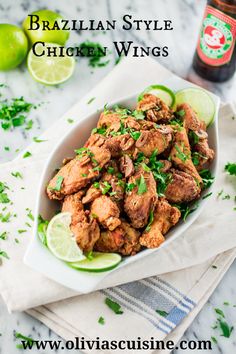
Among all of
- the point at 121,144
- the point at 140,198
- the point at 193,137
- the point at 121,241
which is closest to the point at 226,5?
the point at 193,137

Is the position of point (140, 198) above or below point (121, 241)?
above

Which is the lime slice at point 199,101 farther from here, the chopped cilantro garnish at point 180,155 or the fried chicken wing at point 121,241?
the fried chicken wing at point 121,241

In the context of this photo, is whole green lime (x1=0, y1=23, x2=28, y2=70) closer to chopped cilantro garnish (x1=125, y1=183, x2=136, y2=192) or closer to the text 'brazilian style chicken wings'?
the text 'brazilian style chicken wings'

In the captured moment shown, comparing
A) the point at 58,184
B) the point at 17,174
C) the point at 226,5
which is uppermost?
the point at 226,5

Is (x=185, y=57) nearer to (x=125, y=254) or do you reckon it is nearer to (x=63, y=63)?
(x=63, y=63)

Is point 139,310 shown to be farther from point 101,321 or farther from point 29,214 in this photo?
point 29,214

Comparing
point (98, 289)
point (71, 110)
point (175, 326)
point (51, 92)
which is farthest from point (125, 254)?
point (51, 92)

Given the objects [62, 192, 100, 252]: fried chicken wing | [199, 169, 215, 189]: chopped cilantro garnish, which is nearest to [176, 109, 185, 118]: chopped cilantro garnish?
[199, 169, 215, 189]: chopped cilantro garnish

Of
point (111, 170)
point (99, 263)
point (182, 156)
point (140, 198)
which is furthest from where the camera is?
point (182, 156)
